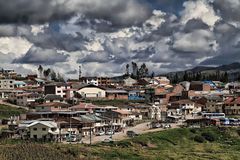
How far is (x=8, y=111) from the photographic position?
218 ft

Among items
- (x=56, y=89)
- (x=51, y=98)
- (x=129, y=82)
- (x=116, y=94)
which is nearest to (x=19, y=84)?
(x=56, y=89)

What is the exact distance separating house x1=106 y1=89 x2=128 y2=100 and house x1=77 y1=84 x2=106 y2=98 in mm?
941

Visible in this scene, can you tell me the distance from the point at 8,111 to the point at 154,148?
81.6ft

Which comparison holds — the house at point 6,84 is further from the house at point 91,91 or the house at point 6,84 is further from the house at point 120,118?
the house at point 120,118

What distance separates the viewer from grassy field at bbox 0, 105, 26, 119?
64.9 m

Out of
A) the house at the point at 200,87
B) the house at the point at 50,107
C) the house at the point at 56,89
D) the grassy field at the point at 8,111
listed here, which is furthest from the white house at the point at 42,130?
the house at the point at 200,87

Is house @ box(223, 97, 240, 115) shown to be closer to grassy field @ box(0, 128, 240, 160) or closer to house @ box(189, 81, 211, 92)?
grassy field @ box(0, 128, 240, 160)

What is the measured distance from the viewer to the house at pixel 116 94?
8756 centimetres

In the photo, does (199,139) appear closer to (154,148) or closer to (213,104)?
(154,148)

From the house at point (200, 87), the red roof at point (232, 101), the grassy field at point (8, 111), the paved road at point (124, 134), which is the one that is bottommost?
the paved road at point (124, 134)

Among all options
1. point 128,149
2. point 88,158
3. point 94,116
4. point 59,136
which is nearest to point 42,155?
point 88,158

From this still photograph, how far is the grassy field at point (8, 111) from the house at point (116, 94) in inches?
868

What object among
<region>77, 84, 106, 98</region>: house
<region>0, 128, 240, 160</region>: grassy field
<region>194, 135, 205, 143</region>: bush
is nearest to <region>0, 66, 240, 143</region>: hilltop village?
<region>77, 84, 106, 98</region>: house

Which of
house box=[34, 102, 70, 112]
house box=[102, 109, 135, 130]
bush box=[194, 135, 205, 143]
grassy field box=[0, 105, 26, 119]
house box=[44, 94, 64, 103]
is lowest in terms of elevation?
bush box=[194, 135, 205, 143]
